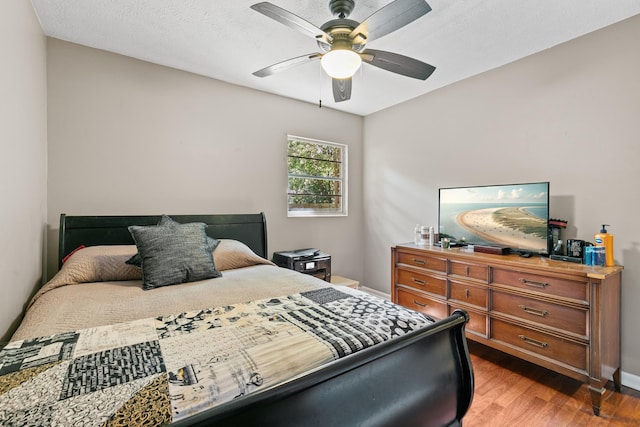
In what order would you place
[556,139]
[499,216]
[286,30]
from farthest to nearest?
1. [499,216]
2. [556,139]
3. [286,30]

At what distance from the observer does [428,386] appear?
1.29 m

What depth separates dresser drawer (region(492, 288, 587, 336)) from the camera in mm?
1985

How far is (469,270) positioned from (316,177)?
2.17m

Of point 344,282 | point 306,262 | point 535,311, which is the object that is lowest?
point 344,282

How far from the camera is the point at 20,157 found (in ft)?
5.77

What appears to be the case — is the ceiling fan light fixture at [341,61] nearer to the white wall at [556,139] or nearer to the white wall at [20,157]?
the white wall at [20,157]

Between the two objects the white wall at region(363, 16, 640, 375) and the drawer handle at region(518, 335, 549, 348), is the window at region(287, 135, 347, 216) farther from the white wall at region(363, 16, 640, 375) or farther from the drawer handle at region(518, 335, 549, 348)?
the drawer handle at region(518, 335, 549, 348)

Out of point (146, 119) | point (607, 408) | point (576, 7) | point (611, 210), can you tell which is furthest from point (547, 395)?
point (146, 119)

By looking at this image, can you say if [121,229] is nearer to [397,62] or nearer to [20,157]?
[20,157]

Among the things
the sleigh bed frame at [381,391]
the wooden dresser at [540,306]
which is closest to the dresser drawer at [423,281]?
the wooden dresser at [540,306]

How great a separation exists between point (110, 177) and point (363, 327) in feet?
8.36

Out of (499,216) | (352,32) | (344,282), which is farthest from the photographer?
(344,282)

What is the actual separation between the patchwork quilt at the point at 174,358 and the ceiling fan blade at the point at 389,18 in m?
1.48

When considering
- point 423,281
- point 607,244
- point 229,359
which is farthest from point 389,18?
point 423,281
